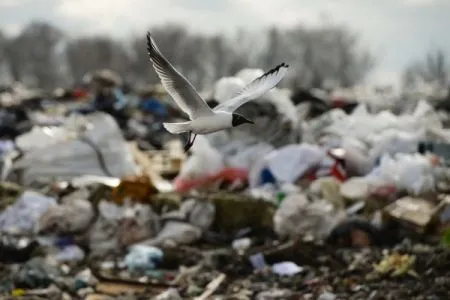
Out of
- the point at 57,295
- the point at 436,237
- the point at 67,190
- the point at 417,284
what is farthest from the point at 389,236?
the point at 67,190

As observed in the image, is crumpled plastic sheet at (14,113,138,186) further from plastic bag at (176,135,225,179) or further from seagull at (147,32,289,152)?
seagull at (147,32,289,152)

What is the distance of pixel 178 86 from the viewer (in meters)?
2.06

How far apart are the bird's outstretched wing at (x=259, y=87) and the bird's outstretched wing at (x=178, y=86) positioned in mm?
101

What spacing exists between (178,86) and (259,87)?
0.26 meters

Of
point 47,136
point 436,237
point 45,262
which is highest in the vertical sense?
point 47,136

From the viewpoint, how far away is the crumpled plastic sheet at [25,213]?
23.7ft

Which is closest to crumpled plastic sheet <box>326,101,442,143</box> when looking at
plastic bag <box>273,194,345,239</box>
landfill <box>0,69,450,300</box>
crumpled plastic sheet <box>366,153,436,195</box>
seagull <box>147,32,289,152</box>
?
landfill <box>0,69,450,300</box>

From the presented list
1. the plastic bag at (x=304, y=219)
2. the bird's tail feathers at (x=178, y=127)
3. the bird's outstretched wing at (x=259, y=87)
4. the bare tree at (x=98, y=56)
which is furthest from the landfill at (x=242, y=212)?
the bare tree at (x=98, y=56)

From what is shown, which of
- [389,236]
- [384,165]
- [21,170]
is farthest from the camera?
[21,170]

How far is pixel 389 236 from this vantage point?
641 cm

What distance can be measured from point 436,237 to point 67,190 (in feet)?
11.6

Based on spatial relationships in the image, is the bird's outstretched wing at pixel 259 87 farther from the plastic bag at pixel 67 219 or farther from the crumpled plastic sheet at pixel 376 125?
the crumpled plastic sheet at pixel 376 125

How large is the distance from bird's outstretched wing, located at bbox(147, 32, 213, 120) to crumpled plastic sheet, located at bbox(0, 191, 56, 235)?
538 centimetres

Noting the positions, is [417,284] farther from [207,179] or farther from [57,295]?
[207,179]
